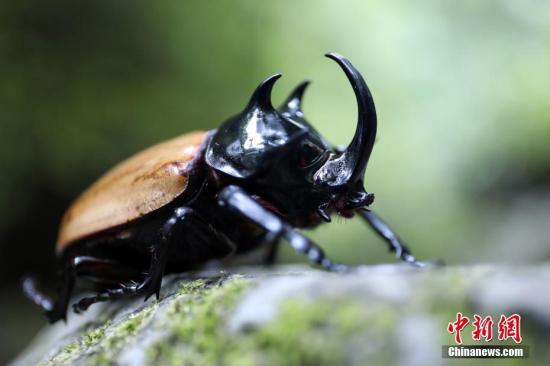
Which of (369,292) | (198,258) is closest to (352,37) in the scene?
(198,258)

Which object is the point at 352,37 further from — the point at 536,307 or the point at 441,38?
Answer: the point at 536,307

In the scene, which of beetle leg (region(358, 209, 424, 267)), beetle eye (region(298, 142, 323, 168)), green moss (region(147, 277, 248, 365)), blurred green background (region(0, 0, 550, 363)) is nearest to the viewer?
green moss (region(147, 277, 248, 365))

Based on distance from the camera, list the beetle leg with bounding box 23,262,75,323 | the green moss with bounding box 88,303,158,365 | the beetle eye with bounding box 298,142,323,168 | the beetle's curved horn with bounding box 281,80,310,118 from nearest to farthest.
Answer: the green moss with bounding box 88,303,158,365 → the beetle eye with bounding box 298,142,323,168 → the beetle leg with bounding box 23,262,75,323 → the beetle's curved horn with bounding box 281,80,310,118

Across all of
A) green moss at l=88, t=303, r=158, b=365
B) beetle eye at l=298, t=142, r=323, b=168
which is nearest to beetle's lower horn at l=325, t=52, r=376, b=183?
beetle eye at l=298, t=142, r=323, b=168

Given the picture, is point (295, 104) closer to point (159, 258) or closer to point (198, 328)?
point (159, 258)

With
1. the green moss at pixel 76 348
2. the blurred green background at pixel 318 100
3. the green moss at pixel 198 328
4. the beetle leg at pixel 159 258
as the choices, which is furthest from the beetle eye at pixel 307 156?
the blurred green background at pixel 318 100

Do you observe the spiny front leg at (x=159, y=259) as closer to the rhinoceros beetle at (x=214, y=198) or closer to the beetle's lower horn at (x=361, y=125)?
the rhinoceros beetle at (x=214, y=198)

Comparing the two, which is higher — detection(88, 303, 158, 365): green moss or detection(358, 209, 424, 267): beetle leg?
detection(358, 209, 424, 267): beetle leg

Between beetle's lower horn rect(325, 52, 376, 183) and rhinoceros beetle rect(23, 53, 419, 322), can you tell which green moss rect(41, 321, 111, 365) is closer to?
rhinoceros beetle rect(23, 53, 419, 322)

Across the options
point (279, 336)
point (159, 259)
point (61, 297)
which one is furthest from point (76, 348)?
point (279, 336)
